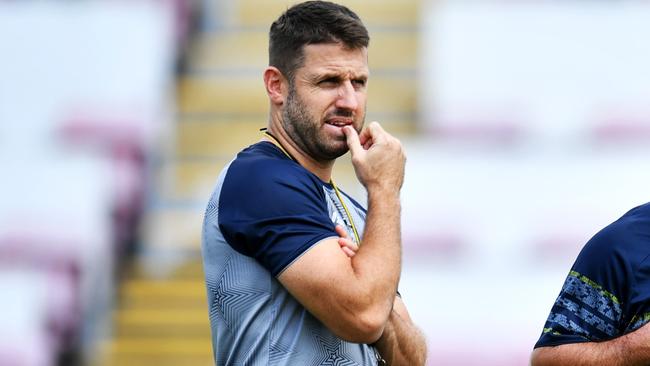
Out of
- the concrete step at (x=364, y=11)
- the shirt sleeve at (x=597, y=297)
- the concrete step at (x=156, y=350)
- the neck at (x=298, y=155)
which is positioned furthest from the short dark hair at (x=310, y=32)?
the concrete step at (x=364, y=11)

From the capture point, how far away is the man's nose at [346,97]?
2.97 metres

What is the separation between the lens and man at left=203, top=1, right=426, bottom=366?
2750 mm

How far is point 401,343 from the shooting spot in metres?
3.00

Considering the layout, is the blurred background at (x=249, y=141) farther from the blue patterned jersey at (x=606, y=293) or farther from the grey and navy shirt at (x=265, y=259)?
the grey and navy shirt at (x=265, y=259)

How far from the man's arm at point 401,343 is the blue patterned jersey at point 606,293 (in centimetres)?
33

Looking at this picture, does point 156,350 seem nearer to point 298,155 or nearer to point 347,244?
point 298,155

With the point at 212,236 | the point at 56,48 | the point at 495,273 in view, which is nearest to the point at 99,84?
the point at 56,48

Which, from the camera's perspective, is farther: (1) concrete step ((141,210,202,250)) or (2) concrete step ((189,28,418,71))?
(2) concrete step ((189,28,418,71))

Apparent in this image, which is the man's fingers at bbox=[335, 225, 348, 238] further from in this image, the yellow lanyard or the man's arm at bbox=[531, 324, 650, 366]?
the man's arm at bbox=[531, 324, 650, 366]

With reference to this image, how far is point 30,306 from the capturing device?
7.39 meters

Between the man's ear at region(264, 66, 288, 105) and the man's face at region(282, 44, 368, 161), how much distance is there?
0.03 m

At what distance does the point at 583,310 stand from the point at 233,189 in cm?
90

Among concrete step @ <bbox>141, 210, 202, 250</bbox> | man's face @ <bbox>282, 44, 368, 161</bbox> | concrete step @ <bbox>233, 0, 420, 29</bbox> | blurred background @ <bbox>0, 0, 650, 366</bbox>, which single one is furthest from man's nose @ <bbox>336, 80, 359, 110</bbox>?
concrete step @ <bbox>233, 0, 420, 29</bbox>

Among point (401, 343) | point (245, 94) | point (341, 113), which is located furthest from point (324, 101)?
point (245, 94)
